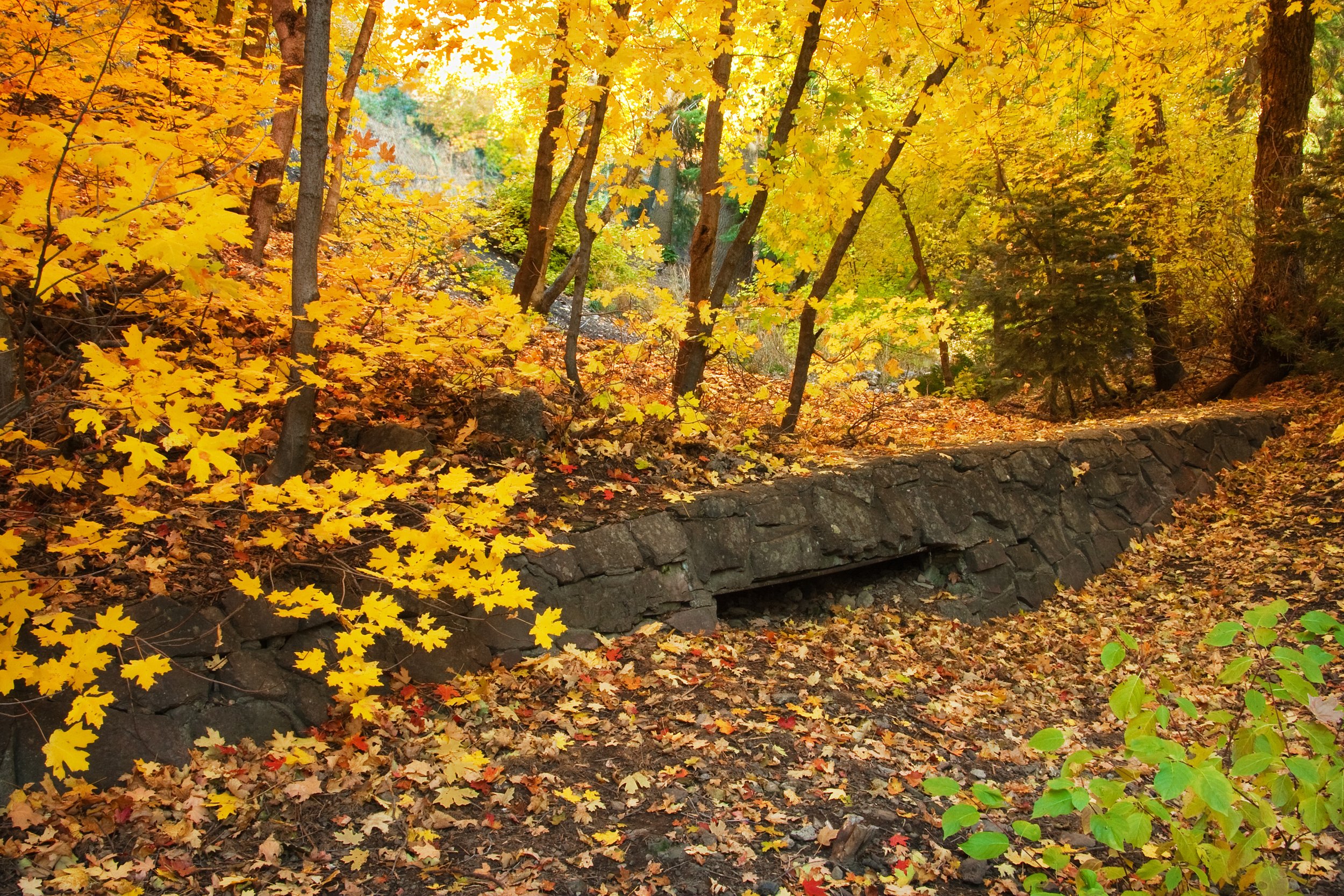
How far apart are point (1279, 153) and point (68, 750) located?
1303 centimetres

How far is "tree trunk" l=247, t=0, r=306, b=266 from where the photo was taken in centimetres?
583

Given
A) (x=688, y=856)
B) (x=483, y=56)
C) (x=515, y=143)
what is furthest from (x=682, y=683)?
(x=515, y=143)

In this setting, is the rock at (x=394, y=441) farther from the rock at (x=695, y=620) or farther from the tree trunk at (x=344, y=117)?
the tree trunk at (x=344, y=117)

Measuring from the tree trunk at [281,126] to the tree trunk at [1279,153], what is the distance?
10.5 metres

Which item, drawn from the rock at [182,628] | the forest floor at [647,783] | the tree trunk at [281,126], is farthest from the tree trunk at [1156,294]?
the rock at [182,628]

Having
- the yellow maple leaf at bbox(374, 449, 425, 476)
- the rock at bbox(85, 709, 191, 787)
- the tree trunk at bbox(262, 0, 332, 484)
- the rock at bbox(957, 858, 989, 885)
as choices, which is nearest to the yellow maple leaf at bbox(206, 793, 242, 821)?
the rock at bbox(85, 709, 191, 787)

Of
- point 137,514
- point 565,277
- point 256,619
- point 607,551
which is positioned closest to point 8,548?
point 137,514

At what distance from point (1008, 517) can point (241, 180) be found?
638 centimetres

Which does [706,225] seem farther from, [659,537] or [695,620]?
[695,620]

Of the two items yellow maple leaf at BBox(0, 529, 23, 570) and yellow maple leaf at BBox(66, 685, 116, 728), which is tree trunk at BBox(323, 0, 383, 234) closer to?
Result: yellow maple leaf at BBox(0, 529, 23, 570)

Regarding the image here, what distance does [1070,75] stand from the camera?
6699mm

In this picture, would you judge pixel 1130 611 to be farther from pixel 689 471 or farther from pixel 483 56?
pixel 483 56

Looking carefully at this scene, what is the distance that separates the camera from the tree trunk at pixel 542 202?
6.78 meters

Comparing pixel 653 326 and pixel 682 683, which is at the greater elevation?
pixel 653 326
